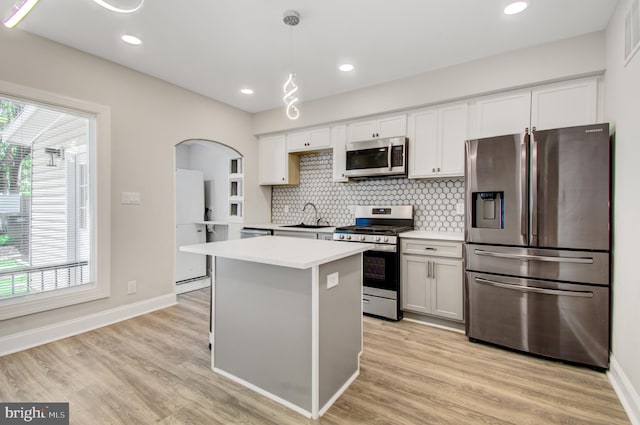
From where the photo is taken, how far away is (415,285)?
10.7ft

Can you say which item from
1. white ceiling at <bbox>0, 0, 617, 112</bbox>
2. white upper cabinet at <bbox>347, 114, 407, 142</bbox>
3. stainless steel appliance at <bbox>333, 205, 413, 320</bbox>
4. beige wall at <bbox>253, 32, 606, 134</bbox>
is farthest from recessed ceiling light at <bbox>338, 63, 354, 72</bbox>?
stainless steel appliance at <bbox>333, 205, 413, 320</bbox>

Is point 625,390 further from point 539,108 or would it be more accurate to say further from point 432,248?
point 539,108

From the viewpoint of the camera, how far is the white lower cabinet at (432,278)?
3049 mm

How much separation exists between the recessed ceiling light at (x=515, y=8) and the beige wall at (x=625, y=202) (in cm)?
60

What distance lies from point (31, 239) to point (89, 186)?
0.66 m

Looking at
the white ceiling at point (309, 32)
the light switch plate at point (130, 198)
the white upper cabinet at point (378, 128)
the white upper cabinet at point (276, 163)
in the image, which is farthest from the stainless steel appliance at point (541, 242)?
the light switch plate at point (130, 198)

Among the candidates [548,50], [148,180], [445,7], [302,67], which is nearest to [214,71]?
[302,67]

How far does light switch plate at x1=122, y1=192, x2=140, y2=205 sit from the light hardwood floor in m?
1.35

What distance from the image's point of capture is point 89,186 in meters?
3.05

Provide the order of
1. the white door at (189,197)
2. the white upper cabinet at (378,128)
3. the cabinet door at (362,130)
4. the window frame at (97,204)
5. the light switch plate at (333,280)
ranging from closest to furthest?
1. the light switch plate at (333,280)
2. the window frame at (97,204)
3. the white upper cabinet at (378,128)
4. the cabinet door at (362,130)
5. the white door at (189,197)

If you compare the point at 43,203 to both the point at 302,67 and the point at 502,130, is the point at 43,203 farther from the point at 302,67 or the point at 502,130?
the point at 502,130

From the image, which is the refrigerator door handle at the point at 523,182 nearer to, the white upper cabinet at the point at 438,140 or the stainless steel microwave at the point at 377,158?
the white upper cabinet at the point at 438,140

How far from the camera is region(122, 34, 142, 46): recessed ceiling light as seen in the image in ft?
8.89

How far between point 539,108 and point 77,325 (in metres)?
4.85
